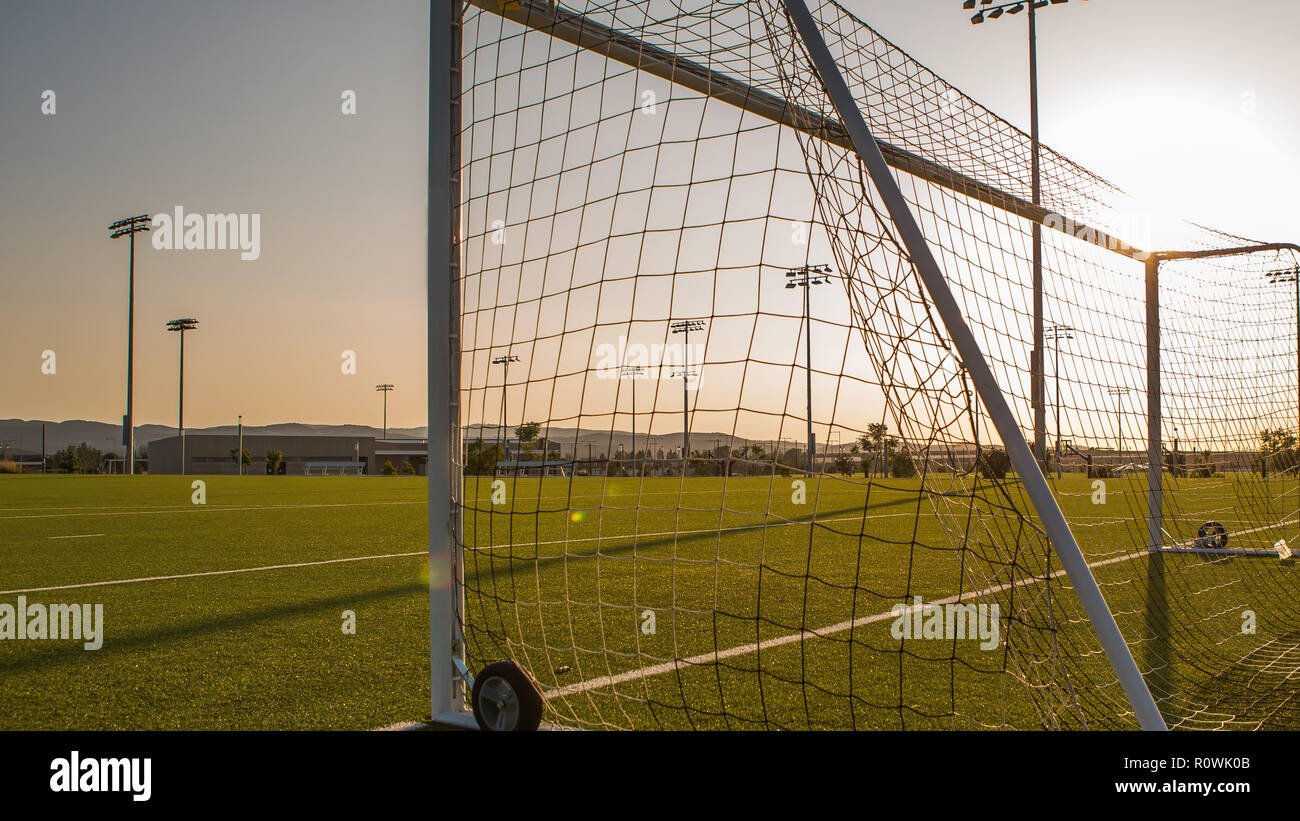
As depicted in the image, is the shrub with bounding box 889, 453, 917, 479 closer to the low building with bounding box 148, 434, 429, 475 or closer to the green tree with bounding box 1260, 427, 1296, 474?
the green tree with bounding box 1260, 427, 1296, 474

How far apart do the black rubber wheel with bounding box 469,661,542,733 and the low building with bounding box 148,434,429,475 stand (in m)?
66.7

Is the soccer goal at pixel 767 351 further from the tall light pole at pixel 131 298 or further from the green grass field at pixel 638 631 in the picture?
the tall light pole at pixel 131 298

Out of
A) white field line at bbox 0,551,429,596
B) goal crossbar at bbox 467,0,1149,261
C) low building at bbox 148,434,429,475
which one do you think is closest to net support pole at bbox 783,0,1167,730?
goal crossbar at bbox 467,0,1149,261

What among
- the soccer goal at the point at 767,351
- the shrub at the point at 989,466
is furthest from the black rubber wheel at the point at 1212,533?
the shrub at the point at 989,466

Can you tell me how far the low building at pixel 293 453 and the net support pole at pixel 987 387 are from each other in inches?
2662

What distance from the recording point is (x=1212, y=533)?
824cm

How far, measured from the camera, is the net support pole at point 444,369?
3035 millimetres

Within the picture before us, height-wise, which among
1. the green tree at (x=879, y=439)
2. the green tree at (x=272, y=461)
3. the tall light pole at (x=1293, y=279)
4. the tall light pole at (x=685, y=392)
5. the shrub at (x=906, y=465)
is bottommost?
the green tree at (x=272, y=461)

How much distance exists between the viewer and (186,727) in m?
2.88

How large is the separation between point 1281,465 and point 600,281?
802cm

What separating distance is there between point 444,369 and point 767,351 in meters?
1.22
